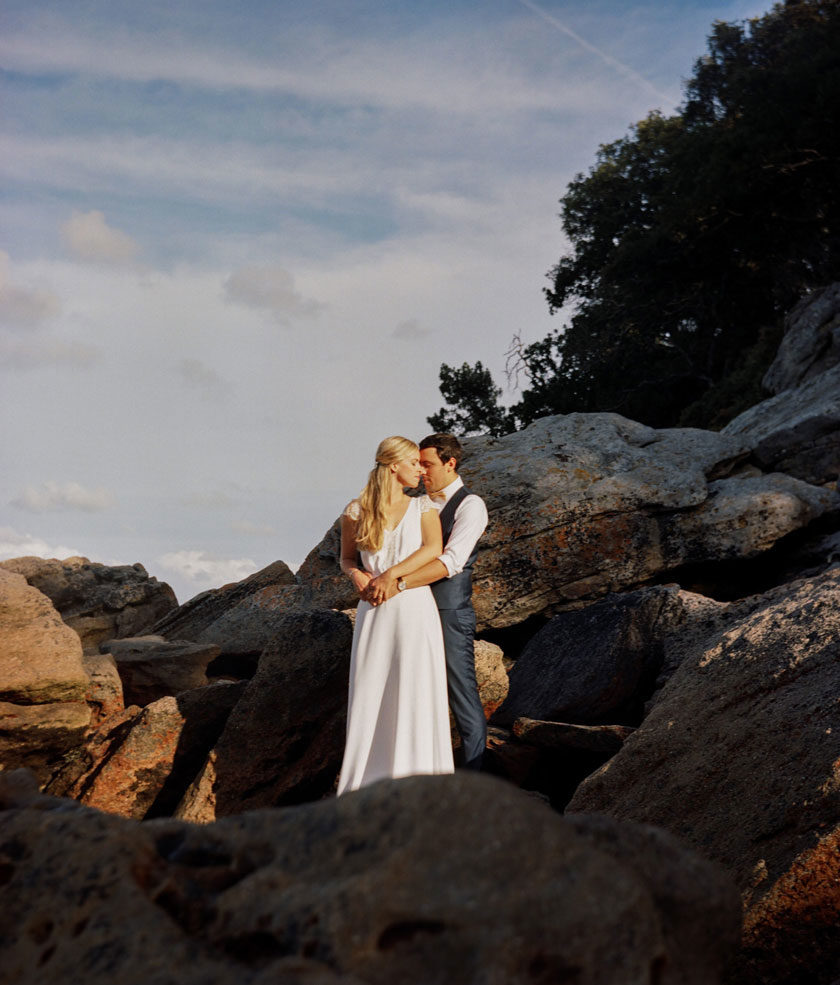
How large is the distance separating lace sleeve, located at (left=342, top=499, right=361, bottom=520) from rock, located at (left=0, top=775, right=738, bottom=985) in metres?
4.31

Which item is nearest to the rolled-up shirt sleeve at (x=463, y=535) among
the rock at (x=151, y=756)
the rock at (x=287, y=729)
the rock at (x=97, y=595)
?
the rock at (x=287, y=729)

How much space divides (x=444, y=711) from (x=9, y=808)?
380 cm

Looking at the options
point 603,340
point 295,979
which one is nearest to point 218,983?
point 295,979

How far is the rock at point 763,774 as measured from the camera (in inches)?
167

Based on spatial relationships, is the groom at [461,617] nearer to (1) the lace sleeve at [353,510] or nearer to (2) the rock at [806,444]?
(1) the lace sleeve at [353,510]

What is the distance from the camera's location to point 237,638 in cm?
1105

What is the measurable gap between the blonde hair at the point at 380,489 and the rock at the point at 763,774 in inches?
81.2

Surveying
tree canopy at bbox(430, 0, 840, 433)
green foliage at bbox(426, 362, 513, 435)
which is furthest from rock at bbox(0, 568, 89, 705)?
green foliage at bbox(426, 362, 513, 435)

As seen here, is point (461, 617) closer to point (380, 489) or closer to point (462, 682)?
point (462, 682)

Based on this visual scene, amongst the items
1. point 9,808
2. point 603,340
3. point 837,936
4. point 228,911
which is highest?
point 603,340

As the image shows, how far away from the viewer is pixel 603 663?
749 cm

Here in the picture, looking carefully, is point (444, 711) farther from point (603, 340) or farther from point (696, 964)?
point (603, 340)

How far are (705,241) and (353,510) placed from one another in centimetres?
2130

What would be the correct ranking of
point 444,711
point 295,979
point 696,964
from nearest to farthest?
point 295,979, point 696,964, point 444,711
